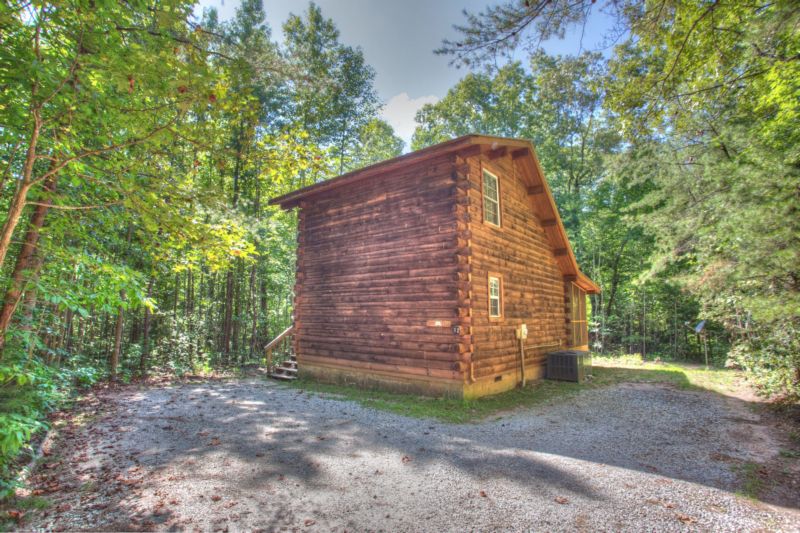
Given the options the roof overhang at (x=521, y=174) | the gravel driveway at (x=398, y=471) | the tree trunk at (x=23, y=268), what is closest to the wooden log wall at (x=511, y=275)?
the roof overhang at (x=521, y=174)

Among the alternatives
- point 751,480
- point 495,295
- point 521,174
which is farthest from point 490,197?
point 751,480

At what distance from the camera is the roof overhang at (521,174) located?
8.55 meters

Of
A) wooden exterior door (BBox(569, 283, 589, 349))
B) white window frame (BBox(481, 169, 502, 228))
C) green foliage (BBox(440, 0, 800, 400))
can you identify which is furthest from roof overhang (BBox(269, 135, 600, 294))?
green foliage (BBox(440, 0, 800, 400))

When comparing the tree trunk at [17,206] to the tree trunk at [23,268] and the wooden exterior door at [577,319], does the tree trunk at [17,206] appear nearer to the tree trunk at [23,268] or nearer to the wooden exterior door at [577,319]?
the tree trunk at [23,268]

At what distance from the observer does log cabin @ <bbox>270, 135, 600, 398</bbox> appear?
8.59 m

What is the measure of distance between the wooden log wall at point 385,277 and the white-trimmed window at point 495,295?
→ 1.62 meters

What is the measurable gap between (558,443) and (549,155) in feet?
77.9

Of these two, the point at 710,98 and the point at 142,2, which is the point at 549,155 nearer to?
the point at 710,98

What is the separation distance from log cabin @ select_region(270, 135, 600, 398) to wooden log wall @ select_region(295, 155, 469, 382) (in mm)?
32

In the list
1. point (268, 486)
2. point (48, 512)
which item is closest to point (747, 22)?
point (268, 486)

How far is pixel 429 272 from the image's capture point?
890 centimetres

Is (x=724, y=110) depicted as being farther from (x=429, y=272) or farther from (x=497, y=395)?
(x=497, y=395)

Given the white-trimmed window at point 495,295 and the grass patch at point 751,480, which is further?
the white-trimmed window at point 495,295

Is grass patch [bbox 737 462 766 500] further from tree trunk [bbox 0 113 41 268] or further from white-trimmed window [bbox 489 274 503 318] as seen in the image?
tree trunk [bbox 0 113 41 268]
